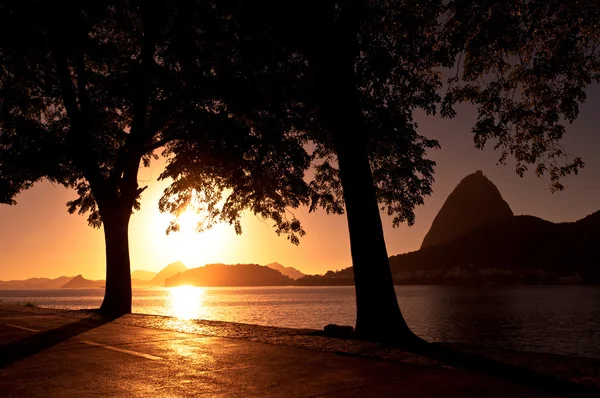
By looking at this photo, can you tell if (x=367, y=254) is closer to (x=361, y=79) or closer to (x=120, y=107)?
(x=361, y=79)

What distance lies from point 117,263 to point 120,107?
6.34 meters

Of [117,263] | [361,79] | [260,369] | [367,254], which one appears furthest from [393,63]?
[117,263]

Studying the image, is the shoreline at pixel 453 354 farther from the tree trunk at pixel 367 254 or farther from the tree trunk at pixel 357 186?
the tree trunk at pixel 357 186

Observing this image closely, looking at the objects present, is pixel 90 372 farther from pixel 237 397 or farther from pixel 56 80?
pixel 56 80

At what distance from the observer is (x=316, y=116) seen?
16969 millimetres

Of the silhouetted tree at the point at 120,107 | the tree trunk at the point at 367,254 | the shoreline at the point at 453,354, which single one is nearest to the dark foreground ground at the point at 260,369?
the shoreline at the point at 453,354

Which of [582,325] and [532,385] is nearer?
[532,385]

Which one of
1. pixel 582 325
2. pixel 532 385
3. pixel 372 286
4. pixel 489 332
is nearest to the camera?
pixel 532 385

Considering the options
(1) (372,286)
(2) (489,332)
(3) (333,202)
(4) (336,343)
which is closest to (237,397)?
(4) (336,343)

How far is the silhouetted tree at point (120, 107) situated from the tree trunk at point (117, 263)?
41 mm

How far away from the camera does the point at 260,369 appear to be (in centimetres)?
764

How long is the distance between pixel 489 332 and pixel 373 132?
40.0 metres

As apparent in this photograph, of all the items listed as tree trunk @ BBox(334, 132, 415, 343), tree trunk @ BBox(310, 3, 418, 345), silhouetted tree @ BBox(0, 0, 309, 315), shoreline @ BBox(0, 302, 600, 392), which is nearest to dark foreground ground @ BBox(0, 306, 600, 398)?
shoreline @ BBox(0, 302, 600, 392)

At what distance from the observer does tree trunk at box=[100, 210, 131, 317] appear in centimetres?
2083
